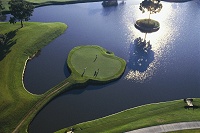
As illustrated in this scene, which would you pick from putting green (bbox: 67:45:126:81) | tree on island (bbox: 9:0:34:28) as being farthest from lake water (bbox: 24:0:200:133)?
tree on island (bbox: 9:0:34:28)

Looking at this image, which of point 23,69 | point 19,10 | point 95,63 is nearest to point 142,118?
point 95,63

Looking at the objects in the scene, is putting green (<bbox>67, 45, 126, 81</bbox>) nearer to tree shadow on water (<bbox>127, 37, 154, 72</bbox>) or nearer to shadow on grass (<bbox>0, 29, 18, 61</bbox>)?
tree shadow on water (<bbox>127, 37, 154, 72</bbox>)

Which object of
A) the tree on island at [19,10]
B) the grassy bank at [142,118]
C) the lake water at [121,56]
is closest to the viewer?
the grassy bank at [142,118]

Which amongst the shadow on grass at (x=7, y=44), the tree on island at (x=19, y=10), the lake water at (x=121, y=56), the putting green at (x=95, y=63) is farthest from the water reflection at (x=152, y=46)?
the tree on island at (x=19, y=10)

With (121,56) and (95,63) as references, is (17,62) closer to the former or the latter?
(95,63)

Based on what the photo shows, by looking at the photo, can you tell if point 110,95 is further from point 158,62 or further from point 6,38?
point 6,38

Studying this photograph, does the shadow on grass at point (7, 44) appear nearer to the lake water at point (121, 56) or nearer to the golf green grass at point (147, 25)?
the lake water at point (121, 56)
